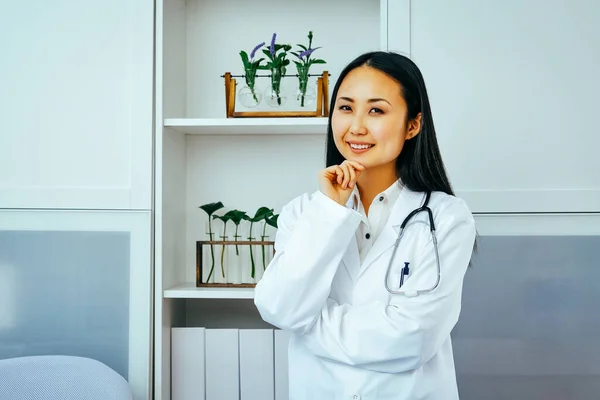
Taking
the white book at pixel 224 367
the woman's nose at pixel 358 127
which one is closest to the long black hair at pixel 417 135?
the woman's nose at pixel 358 127

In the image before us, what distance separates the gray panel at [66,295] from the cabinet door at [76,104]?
0.12 meters

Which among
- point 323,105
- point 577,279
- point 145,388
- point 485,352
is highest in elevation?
point 323,105

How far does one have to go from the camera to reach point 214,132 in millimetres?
2207

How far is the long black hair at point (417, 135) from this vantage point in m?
1.40

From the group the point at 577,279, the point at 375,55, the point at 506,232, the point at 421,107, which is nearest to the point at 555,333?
the point at 577,279

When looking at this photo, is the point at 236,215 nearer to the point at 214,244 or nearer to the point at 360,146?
the point at 214,244

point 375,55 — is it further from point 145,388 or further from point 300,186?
point 145,388

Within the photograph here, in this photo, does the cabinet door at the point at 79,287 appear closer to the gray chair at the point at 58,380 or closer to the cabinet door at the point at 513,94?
the gray chair at the point at 58,380

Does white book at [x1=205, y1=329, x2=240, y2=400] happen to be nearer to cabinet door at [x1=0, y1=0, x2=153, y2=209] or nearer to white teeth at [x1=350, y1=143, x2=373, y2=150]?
cabinet door at [x1=0, y1=0, x2=153, y2=209]

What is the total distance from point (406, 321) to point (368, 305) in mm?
90

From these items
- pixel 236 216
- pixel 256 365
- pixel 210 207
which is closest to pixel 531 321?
pixel 256 365

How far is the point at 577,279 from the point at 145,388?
128cm

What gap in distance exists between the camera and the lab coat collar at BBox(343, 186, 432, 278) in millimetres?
1390

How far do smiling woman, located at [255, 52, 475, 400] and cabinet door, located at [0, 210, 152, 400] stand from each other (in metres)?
0.67
